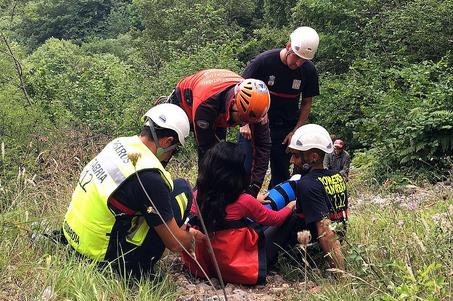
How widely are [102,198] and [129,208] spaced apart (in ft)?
0.58

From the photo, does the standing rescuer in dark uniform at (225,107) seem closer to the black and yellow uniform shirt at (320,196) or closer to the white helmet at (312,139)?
the white helmet at (312,139)

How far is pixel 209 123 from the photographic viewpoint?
4.21 m

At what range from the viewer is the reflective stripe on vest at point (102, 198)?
3.25 m

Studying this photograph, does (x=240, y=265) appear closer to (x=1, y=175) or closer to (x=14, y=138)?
(x=1, y=175)

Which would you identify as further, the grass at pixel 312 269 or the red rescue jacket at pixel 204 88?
the red rescue jacket at pixel 204 88

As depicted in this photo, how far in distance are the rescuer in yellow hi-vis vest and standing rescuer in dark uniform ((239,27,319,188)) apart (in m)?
1.71

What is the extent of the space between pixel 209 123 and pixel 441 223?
186cm

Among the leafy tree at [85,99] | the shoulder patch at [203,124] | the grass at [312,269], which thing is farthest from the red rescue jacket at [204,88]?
the leafy tree at [85,99]

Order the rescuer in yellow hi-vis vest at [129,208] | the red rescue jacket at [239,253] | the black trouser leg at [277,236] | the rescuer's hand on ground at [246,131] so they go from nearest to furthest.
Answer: the rescuer in yellow hi-vis vest at [129,208] < the red rescue jacket at [239,253] < the black trouser leg at [277,236] < the rescuer's hand on ground at [246,131]

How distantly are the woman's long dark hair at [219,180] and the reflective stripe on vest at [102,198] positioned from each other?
41 centimetres

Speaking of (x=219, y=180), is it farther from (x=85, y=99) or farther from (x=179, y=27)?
(x=179, y=27)

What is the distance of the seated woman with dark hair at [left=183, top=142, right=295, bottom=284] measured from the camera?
3689mm

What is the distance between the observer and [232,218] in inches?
150

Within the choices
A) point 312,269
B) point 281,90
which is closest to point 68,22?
point 281,90
